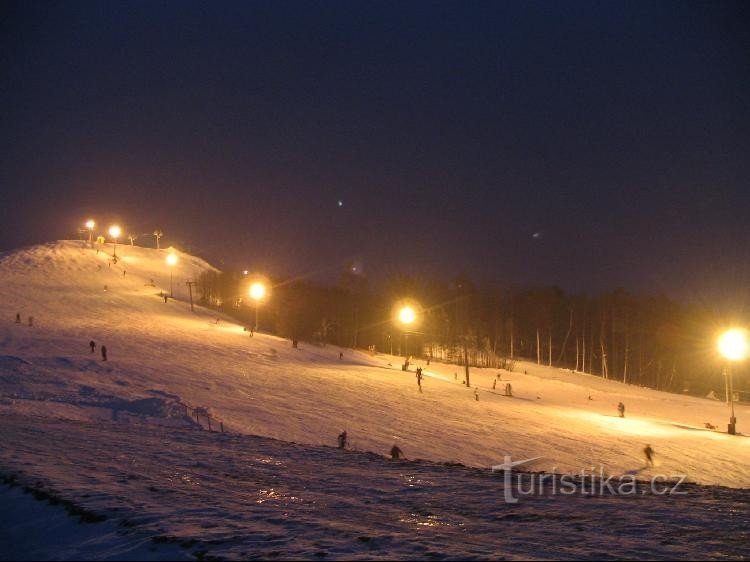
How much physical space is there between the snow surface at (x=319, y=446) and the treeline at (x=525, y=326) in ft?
66.5

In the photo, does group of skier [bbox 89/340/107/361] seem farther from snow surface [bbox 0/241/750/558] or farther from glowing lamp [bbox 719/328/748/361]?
glowing lamp [bbox 719/328/748/361]

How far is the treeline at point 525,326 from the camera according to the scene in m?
76.0

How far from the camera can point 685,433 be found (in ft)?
96.8

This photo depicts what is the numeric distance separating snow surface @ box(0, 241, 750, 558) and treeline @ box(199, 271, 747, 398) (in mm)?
20267

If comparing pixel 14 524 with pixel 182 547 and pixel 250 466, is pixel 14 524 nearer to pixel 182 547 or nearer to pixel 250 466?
pixel 182 547

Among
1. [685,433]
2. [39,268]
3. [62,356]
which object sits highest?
[39,268]

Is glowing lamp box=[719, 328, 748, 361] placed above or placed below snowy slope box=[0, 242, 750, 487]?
above

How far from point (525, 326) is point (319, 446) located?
244ft

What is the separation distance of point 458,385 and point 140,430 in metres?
29.0

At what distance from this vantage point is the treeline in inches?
2992

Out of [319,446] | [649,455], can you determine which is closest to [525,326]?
[649,455]

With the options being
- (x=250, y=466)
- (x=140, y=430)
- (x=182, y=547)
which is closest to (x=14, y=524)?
(x=182, y=547)

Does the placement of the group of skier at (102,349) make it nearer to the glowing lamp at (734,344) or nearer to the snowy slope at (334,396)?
the snowy slope at (334,396)

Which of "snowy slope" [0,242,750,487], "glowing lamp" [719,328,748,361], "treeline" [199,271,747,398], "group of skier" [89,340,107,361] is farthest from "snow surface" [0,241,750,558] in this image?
"treeline" [199,271,747,398]
